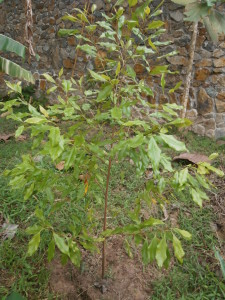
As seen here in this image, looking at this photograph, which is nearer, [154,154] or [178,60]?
[154,154]

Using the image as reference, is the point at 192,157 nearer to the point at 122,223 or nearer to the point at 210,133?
the point at 210,133

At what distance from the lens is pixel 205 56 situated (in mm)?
4098

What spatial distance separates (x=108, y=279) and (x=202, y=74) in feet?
10.3

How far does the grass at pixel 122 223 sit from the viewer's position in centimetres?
197

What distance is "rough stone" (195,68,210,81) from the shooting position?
13.6 ft

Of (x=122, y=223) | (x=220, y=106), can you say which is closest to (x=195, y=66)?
(x=220, y=106)

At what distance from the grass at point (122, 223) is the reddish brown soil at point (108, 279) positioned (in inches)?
2.8

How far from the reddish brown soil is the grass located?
0.24 feet

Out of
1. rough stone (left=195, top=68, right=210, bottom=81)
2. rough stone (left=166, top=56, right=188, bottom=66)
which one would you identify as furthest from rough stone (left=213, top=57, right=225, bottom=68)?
rough stone (left=166, top=56, right=188, bottom=66)

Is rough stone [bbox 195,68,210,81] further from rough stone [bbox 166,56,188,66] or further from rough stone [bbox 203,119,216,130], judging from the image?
rough stone [bbox 203,119,216,130]

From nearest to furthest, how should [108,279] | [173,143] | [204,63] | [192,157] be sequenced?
[173,143] → [108,279] → [192,157] → [204,63]

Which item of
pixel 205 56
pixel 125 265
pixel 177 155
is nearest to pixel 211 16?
pixel 205 56

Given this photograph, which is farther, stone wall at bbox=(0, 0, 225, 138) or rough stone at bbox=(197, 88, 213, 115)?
rough stone at bbox=(197, 88, 213, 115)

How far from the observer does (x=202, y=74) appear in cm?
417
